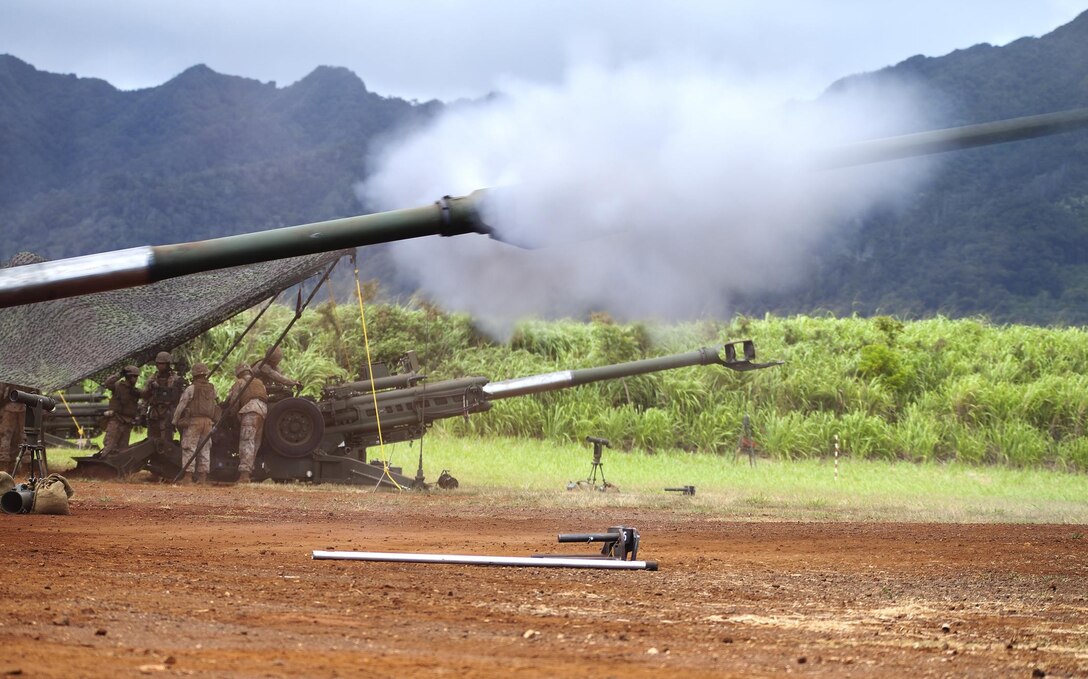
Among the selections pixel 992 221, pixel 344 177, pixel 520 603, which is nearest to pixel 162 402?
pixel 520 603

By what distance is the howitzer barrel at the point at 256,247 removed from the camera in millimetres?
7555

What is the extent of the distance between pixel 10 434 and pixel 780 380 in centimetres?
1603

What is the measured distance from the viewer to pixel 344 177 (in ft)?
151

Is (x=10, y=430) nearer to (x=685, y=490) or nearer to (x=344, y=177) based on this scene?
(x=685, y=490)

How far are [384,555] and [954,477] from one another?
1599 centimetres

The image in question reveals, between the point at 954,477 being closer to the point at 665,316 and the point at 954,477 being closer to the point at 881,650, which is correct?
the point at 665,316

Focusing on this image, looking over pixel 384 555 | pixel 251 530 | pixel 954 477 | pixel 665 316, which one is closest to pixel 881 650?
pixel 384 555

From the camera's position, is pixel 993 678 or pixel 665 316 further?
pixel 665 316

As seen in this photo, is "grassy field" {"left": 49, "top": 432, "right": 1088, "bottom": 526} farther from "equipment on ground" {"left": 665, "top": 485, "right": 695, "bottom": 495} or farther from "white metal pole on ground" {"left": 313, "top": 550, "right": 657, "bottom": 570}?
"white metal pole on ground" {"left": 313, "top": 550, "right": 657, "bottom": 570}

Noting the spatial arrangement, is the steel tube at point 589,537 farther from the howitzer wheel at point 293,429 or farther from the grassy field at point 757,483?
the howitzer wheel at point 293,429

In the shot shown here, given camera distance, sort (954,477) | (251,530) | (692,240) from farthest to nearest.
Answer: (954,477)
(251,530)
(692,240)

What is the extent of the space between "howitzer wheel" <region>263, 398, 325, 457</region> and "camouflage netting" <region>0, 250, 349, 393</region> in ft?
4.84

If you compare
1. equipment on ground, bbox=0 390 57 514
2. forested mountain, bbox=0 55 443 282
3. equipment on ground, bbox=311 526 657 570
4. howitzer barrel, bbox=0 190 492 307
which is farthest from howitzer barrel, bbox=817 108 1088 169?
forested mountain, bbox=0 55 443 282

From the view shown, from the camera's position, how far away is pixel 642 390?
29406 mm
